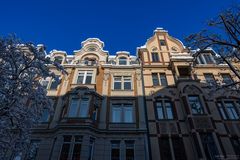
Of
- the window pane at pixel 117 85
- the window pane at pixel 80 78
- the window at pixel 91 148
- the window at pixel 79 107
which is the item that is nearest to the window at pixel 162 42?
the window pane at pixel 117 85

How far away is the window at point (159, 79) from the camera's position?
73.0 ft

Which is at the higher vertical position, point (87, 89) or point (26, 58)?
point (87, 89)

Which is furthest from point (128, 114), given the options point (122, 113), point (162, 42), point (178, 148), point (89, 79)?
point (162, 42)

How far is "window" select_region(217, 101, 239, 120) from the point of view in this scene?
62.5 feet

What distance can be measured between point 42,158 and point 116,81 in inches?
427

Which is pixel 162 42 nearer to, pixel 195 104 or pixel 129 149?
pixel 195 104

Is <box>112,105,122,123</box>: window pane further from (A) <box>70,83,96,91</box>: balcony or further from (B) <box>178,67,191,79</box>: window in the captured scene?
(B) <box>178,67,191,79</box>: window

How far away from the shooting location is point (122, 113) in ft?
64.2

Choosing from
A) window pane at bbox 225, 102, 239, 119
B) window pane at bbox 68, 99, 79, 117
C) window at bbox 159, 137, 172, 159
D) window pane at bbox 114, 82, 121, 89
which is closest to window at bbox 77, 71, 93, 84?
window pane at bbox 114, 82, 121, 89

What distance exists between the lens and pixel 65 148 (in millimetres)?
16078

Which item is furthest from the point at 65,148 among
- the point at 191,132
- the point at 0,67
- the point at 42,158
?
the point at 191,132

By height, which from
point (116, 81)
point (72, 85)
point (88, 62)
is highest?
point (88, 62)

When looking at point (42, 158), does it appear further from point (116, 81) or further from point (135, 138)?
point (116, 81)

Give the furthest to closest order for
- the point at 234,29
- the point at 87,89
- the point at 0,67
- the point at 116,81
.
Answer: the point at 116,81, the point at 87,89, the point at 234,29, the point at 0,67
